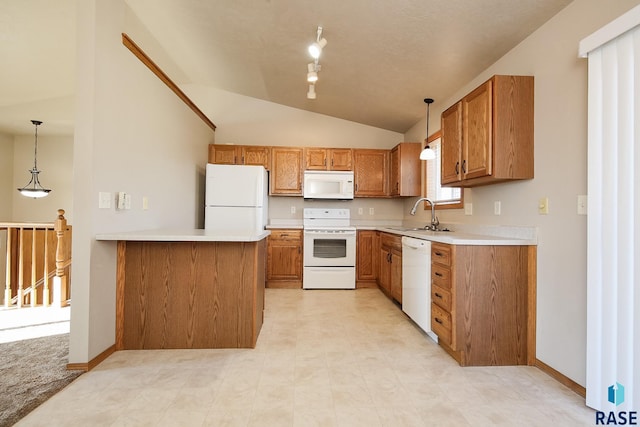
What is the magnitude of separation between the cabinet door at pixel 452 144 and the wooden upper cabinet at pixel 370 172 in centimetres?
180

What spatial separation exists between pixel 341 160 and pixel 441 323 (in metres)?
2.92

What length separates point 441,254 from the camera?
2350 millimetres

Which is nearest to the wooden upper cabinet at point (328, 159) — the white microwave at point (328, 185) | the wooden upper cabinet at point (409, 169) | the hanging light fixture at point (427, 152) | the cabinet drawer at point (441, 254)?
the white microwave at point (328, 185)

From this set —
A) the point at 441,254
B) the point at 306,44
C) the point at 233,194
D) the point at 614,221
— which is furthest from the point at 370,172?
the point at 614,221

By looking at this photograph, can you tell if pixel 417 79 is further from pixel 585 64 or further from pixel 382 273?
pixel 382 273

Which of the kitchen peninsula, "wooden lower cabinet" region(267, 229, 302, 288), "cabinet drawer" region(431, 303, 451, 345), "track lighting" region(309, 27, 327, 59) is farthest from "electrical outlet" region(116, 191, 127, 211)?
"cabinet drawer" region(431, 303, 451, 345)

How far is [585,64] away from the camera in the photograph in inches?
71.2

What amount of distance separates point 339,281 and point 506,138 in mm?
2805

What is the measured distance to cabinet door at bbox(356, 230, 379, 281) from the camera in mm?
4449

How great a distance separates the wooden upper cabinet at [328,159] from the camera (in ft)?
15.3

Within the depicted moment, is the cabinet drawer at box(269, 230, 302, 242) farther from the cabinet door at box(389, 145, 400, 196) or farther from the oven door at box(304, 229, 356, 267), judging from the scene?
the cabinet door at box(389, 145, 400, 196)

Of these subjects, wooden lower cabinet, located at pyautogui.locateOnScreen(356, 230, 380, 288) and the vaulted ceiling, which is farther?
wooden lower cabinet, located at pyautogui.locateOnScreen(356, 230, 380, 288)

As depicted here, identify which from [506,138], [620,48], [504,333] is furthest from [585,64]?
[504,333]

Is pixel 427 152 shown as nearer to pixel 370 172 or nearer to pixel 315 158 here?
pixel 370 172
